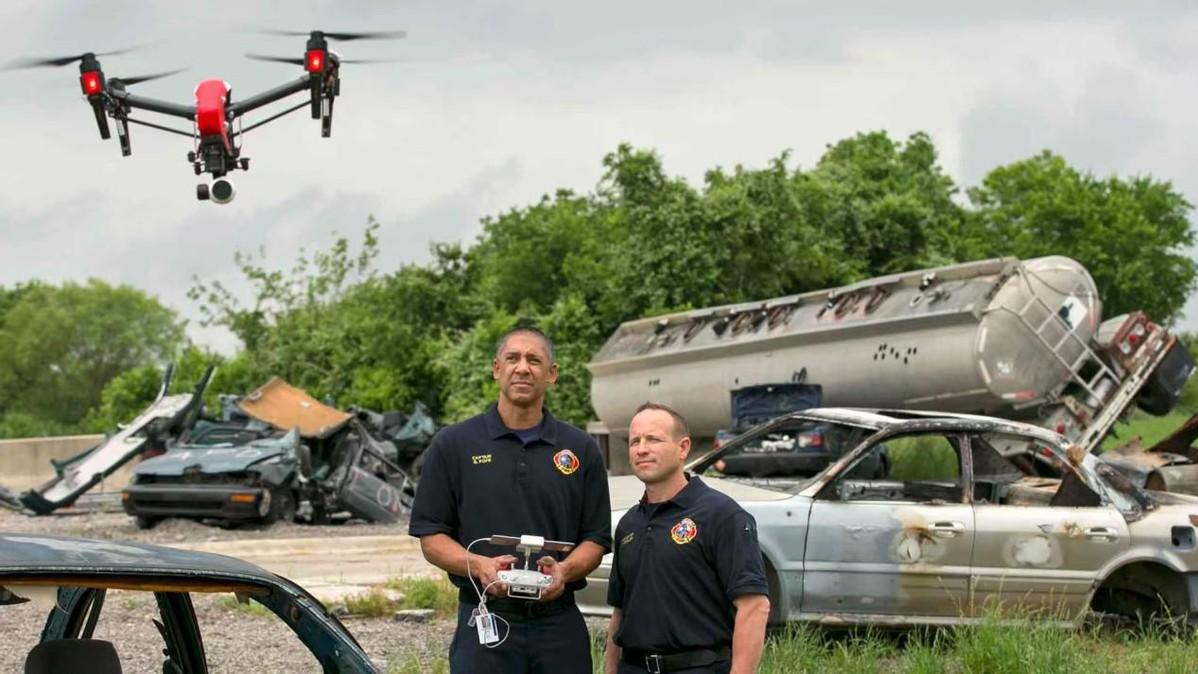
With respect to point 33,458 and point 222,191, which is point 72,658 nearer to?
point 222,191

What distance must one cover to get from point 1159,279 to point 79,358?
204 feet

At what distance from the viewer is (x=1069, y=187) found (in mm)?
69500

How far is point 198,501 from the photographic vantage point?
62.0ft

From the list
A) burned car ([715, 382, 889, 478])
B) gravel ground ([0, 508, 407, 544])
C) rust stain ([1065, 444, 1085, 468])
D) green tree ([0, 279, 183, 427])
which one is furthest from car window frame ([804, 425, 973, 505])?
green tree ([0, 279, 183, 427])

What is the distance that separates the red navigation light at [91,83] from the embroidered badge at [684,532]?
1617cm

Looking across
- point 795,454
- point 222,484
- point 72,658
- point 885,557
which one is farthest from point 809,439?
point 72,658

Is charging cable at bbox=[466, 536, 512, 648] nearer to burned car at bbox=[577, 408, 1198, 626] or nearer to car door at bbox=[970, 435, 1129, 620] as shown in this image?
burned car at bbox=[577, 408, 1198, 626]

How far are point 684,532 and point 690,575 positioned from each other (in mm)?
129

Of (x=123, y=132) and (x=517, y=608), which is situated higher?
(x=123, y=132)

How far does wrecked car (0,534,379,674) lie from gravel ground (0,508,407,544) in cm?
1366

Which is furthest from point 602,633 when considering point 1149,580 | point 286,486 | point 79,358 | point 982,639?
point 79,358

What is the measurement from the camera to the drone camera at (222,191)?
58.3 feet

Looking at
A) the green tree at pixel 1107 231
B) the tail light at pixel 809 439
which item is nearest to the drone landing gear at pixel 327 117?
the tail light at pixel 809 439

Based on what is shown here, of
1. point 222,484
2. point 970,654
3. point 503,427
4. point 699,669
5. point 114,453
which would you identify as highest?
point 503,427
